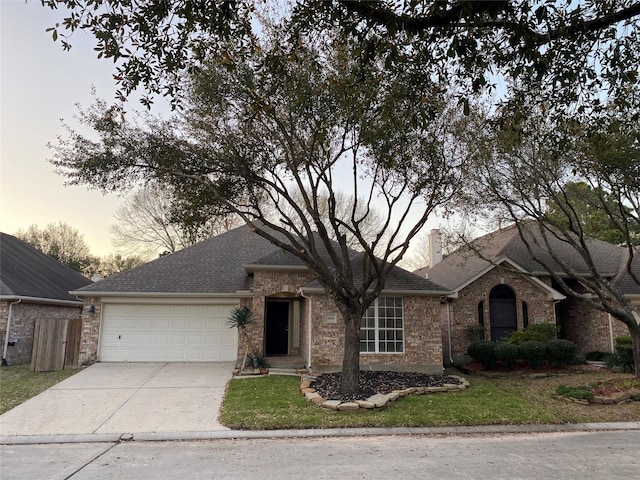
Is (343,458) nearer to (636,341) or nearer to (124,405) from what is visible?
(124,405)

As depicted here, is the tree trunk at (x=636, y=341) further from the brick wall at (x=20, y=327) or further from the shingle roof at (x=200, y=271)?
the brick wall at (x=20, y=327)

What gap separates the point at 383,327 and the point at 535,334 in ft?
18.8

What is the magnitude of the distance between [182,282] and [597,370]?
14420 millimetres

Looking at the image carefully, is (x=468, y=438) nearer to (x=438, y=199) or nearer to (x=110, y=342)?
(x=438, y=199)

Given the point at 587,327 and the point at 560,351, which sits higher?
the point at 587,327

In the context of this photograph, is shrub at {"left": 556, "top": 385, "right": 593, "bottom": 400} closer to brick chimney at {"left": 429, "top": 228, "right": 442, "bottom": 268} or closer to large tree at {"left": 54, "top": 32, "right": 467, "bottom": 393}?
large tree at {"left": 54, "top": 32, "right": 467, "bottom": 393}

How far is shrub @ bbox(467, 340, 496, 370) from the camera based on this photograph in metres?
14.4

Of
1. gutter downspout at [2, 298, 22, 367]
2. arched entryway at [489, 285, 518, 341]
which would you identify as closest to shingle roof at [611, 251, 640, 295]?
arched entryway at [489, 285, 518, 341]

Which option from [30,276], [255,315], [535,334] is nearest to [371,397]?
[255,315]

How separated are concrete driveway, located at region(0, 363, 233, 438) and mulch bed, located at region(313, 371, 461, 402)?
2512 mm

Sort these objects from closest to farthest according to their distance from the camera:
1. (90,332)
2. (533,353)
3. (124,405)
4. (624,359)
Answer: (124,405)
(624,359)
(533,353)
(90,332)

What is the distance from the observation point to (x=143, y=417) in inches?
336

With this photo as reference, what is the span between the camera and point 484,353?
14.6 metres

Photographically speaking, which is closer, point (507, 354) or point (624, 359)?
point (624, 359)
